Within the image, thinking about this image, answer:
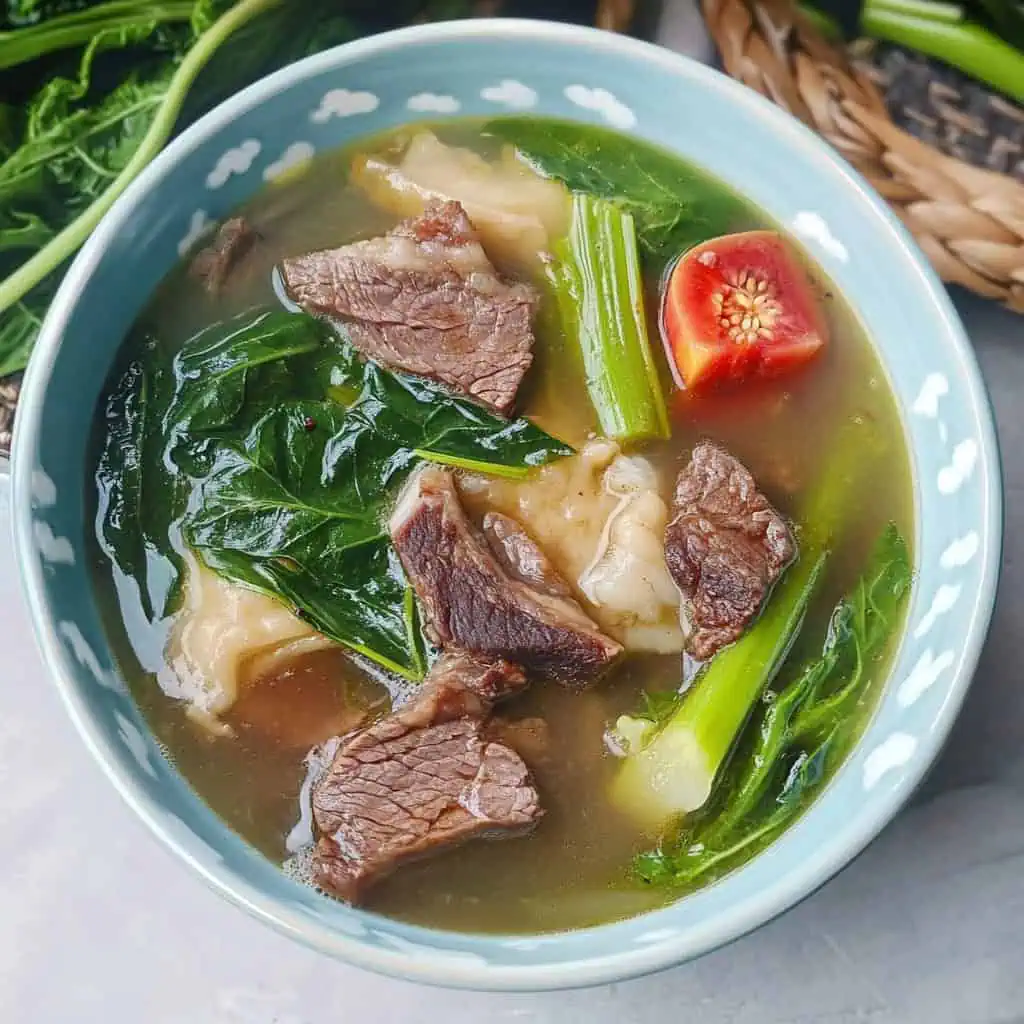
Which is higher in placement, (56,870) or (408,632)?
(408,632)

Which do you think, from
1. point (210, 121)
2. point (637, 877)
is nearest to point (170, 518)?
point (210, 121)

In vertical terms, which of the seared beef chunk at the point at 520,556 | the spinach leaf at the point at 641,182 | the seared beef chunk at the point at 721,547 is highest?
the spinach leaf at the point at 641,182

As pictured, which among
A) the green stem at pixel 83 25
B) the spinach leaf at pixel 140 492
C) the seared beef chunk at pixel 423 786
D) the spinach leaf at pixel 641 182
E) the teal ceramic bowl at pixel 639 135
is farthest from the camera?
the green stem at pixel 83 25

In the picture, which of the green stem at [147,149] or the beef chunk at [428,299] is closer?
the beef chunk at [428,299]

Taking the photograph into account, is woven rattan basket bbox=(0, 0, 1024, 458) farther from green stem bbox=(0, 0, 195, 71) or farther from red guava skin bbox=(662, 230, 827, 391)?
green stem bbox=(0, 0, 195, 71)

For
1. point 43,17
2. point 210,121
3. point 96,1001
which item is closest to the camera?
point 210,121

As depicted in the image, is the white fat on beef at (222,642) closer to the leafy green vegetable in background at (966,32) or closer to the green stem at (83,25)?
the green stem at (83,25)

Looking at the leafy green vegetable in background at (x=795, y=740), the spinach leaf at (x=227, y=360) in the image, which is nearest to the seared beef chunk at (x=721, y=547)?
the leafy green vegetable in background at (x=795, y=740)

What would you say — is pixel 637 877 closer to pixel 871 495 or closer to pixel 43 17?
pixel 871 495

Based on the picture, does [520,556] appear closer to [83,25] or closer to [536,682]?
[536,682]
